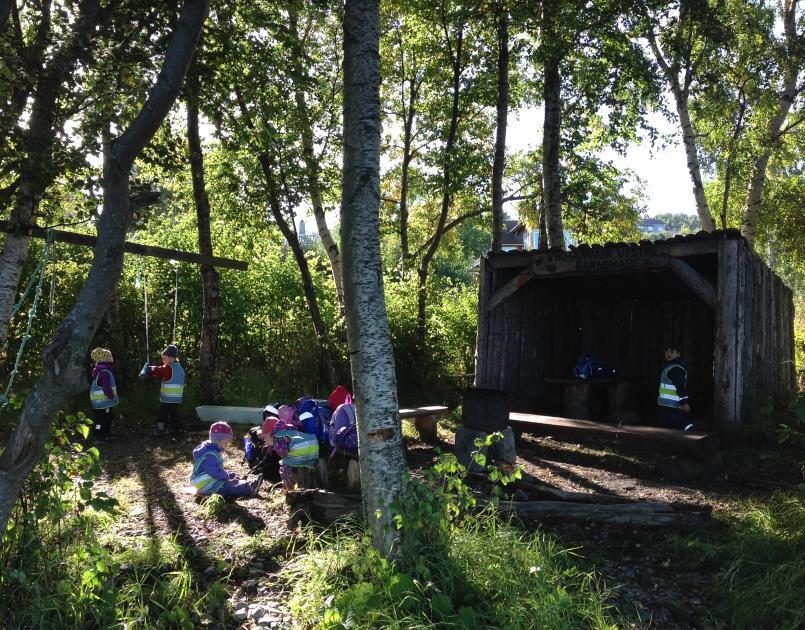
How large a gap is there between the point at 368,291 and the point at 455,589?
189 cm

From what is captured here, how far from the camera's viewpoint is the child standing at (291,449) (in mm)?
6156

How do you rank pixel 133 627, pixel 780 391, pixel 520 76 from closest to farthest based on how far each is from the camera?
pixel 133 627, pixel 780 391, pixel 520 76

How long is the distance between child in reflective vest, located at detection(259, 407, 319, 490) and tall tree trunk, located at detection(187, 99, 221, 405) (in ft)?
15.8

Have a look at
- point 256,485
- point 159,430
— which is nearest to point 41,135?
point 256,485

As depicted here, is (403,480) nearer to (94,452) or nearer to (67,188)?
(94,452)

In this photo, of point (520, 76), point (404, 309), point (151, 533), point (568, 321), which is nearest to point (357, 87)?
point (151, 533)

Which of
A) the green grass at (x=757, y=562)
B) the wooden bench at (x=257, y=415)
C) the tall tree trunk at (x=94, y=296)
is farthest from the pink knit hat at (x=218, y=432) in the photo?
the green grass at (x=757, y=562)

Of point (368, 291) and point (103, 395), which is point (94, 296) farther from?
point (103, 395)

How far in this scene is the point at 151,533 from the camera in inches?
202

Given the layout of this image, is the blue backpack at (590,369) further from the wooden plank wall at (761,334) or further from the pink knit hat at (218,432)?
the pink knit hat at (218,432)

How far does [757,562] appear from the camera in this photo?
176 inches

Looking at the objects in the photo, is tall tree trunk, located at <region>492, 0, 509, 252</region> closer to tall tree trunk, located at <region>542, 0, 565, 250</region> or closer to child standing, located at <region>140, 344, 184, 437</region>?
tall tree trunk, located at <region>542, 0, 565, 250</region>

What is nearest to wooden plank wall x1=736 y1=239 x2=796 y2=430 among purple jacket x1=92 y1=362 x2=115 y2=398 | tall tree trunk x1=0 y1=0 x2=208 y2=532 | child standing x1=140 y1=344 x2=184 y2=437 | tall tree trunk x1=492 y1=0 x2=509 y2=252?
tall tree trunk x1=492 y1=0 x2=509 y2=252

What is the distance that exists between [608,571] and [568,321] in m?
7.58
